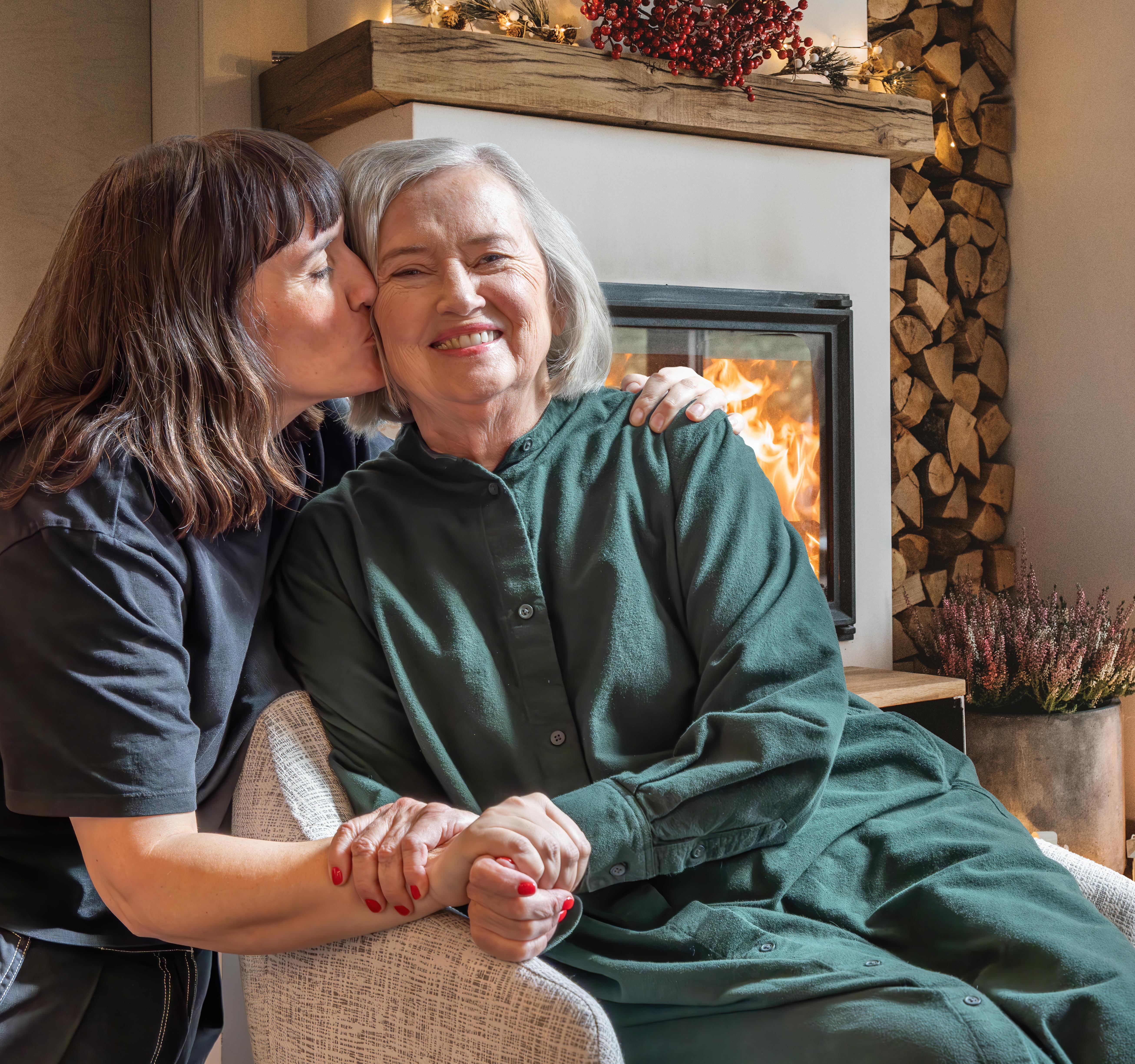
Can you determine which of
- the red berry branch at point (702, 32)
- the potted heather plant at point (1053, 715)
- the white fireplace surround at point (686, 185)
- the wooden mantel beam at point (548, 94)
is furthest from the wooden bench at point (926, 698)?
the red berry branch at point (702, 32)

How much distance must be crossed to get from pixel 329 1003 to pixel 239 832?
25 cm

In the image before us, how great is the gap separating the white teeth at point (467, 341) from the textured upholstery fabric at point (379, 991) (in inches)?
19.0

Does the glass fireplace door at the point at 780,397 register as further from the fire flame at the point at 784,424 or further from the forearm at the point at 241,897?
the forearm at the point at 241,897

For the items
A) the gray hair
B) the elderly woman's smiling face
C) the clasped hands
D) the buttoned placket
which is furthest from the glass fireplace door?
the clasped hands

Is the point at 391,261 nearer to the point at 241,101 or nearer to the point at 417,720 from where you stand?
the point at 417,720

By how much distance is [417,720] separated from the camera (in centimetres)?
130

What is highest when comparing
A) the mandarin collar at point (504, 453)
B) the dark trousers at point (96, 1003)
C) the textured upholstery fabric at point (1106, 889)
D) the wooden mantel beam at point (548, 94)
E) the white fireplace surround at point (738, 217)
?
the wooden mantel beam at point (548, 94)

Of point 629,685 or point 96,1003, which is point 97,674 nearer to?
point 96,1003

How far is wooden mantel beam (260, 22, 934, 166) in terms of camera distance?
2.35 metres

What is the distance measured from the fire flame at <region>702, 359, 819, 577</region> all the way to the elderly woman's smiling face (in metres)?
1.51

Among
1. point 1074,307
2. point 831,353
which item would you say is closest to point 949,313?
point 1074,307

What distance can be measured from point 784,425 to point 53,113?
1.97 meters

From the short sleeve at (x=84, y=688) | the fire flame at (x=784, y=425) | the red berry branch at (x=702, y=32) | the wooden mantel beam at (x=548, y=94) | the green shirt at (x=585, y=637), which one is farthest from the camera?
the fire flame at (x=784, y=425)

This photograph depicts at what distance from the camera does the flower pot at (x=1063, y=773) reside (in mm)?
2951
